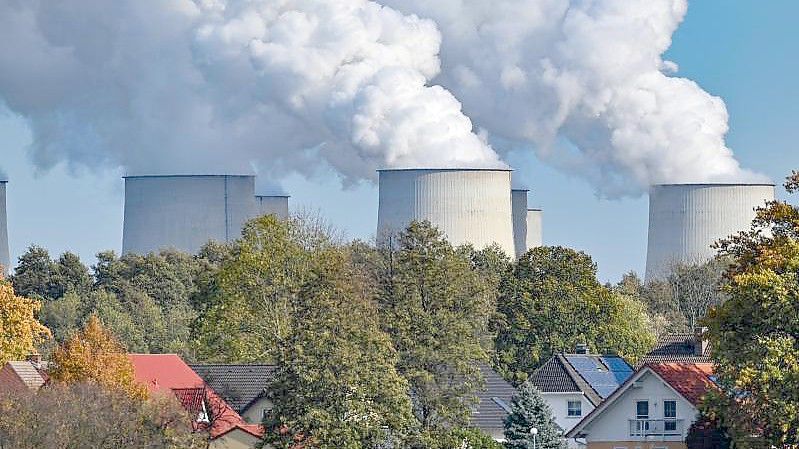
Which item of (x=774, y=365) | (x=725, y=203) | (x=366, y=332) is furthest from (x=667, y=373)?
(x=725, y=203)

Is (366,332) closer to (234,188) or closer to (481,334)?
(481,334)

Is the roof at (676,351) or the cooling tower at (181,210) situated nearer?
the roof at (676,351)

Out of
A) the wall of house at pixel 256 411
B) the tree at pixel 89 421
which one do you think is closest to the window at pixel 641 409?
the wall of house at pixel 256 411

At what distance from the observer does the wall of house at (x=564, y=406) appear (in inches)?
1823

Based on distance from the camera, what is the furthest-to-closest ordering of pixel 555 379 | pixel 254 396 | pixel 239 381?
pixel 555 379, pixel 239 381, pixel 254 396

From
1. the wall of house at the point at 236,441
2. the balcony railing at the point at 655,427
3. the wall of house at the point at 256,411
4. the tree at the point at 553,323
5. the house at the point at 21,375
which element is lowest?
the wall of house at the point at 236,441

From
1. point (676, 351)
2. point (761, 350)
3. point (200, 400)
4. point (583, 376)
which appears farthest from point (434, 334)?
point (676, 351)

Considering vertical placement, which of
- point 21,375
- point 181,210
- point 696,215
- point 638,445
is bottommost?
point 638,445

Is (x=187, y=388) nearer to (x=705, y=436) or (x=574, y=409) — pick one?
(x=705, y=436)

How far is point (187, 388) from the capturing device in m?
37.8

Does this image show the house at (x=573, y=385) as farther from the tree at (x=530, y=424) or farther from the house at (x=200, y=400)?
the house at (x=200, y=400)

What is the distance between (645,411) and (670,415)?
0.56 meters

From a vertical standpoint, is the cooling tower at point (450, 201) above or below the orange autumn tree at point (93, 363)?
above

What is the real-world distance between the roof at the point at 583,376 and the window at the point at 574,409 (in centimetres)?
40
